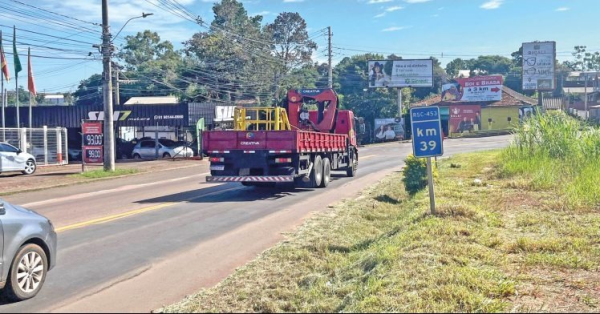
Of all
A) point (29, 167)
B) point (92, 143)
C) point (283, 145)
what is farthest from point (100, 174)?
point (283, 145)

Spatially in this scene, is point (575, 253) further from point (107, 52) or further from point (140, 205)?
point (107, 52)

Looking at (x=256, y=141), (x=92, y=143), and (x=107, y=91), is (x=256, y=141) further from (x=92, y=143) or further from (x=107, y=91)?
(x=92, y=143)

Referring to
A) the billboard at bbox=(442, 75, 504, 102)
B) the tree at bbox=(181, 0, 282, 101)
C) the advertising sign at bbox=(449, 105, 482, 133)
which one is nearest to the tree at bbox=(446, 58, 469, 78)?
the billboard at bbox=(442, 75, 504, 102)

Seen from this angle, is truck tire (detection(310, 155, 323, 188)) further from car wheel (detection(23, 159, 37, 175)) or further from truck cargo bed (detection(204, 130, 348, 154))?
car wheel (detection(23, 159, 37, 175))

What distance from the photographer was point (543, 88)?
6762cm

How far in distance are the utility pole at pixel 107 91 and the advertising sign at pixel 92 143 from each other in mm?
890

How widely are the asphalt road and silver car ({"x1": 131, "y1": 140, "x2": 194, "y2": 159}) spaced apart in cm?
2172

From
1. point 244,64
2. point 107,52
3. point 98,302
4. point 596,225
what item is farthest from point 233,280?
point 244,64

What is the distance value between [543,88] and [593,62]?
255 ft

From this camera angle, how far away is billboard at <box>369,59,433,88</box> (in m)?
67.4

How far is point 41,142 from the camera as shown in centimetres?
3300

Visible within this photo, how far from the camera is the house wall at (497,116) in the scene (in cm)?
7212

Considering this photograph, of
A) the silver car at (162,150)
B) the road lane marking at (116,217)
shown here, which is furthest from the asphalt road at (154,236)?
the silver car at (162,150)

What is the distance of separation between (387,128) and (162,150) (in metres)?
29.7
